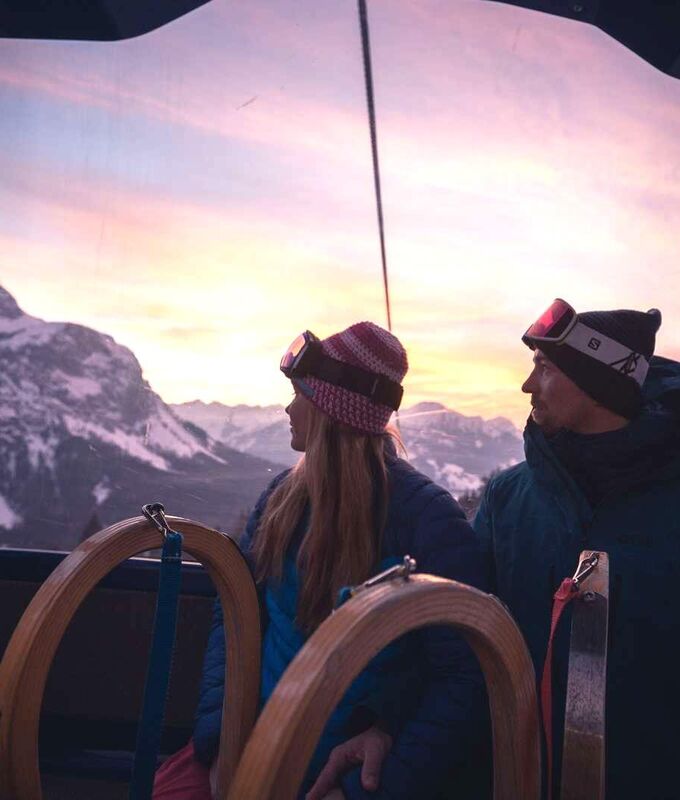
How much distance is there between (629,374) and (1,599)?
1.87 metres

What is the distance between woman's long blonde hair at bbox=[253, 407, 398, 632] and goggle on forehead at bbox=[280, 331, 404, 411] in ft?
0.25

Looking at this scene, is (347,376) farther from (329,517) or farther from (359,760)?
(359,760)

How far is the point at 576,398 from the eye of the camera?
5.75ft

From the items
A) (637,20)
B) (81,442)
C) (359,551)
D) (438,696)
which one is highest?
(637,20)

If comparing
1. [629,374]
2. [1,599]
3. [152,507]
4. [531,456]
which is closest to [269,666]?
[152,507]

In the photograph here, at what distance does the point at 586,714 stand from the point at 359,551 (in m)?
0.62

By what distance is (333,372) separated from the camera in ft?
5.26

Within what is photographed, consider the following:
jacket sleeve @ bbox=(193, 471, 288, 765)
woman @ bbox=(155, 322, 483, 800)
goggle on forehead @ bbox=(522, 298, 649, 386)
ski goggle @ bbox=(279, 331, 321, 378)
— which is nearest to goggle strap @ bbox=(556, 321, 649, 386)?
goggle on forehead @ bbox=(522, 298, 649, 386)

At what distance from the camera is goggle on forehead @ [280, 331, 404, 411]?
1604 millimetres

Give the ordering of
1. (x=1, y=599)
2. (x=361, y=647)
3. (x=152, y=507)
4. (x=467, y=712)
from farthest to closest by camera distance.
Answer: (x=1, y=599) → (x=467, y=712) → (x=152, y=507) → (x=361, y=647)

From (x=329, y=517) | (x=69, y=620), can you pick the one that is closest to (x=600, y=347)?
(x=329, y=517)

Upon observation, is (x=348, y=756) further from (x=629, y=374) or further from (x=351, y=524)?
(x=629, y=374)

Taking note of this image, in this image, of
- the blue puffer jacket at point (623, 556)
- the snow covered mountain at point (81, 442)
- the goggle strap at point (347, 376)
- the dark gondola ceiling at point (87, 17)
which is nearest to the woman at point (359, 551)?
the goggle strap at point (347, 376)

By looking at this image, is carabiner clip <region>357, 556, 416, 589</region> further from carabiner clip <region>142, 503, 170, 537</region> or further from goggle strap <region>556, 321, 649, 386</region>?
goggle strap <region>556, 321, 649, 386</region>
